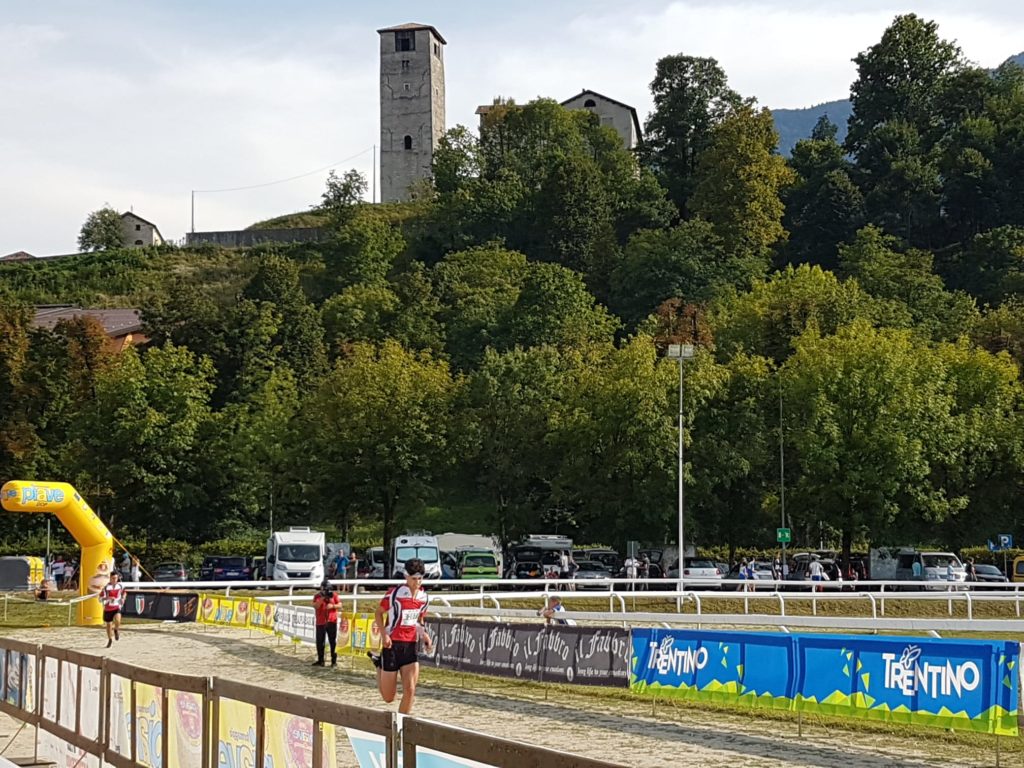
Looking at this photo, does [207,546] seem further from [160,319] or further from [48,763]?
[48,763]

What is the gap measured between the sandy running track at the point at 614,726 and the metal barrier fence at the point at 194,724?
0.51 m

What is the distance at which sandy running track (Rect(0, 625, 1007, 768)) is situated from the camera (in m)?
14.6

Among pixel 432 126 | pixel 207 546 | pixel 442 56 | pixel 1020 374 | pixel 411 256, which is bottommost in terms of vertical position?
pixel 207 546

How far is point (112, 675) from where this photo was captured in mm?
11680

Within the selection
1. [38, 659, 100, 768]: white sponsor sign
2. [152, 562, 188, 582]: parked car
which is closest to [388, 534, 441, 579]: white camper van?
[152, 562, 188, 582]: parked car

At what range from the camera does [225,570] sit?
192 feet

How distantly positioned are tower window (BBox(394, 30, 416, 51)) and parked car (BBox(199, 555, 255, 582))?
4379 inches

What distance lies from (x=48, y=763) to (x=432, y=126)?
492 ft

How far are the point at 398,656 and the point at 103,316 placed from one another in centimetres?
11263

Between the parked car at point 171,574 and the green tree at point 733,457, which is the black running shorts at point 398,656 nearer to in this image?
the parked car at point 171,574

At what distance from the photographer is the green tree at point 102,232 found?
166 metres

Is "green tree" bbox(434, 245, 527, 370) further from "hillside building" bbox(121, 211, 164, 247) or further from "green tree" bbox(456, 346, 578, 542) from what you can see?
"hillside building" bbox(121, 211, 164, 247)

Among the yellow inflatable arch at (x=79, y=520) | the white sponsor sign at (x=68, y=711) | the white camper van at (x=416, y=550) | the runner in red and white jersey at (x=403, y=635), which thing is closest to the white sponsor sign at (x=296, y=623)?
the yellow inflatable arch at (x=79, y=520)

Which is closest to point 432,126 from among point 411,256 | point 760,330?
point 411,256
